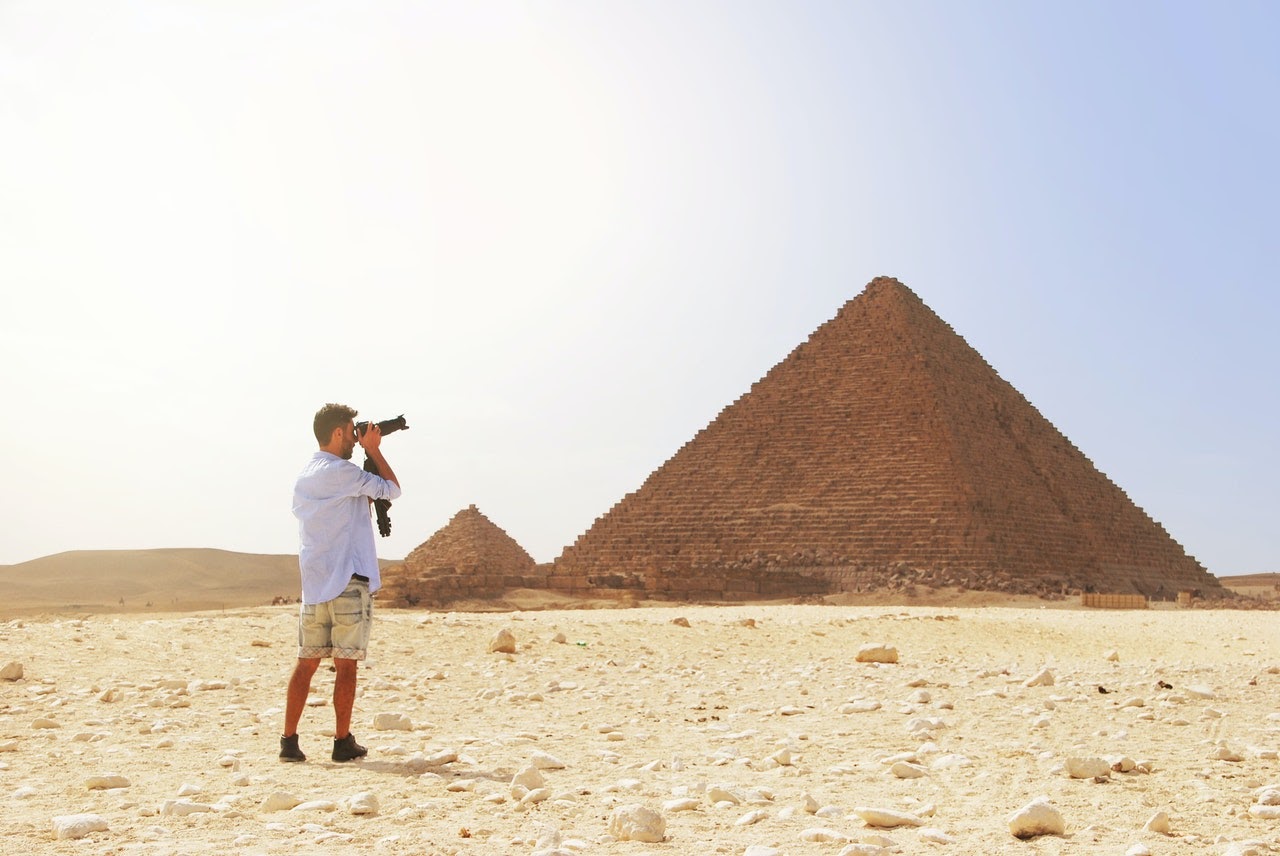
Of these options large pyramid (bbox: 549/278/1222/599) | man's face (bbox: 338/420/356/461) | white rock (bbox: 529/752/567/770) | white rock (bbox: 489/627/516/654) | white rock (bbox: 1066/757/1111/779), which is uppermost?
large pyramid (bbox: 549/278/1222/599)

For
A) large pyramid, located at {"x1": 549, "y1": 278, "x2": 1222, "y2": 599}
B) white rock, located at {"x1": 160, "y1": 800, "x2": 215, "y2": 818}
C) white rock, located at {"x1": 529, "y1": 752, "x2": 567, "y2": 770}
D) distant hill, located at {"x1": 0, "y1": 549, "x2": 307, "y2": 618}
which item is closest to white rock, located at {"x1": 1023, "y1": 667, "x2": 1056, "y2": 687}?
white rock, located at {"x1": 529, "y1": 752, "x2": 567, "y2": 770}

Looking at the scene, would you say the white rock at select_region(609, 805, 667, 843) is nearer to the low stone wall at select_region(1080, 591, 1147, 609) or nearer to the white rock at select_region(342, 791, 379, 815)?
the white rock at select_region(342, 791, 379, 815)

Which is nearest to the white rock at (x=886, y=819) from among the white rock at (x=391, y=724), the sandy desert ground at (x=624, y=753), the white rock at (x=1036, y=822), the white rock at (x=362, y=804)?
the sandy desert ground at (x=624, y=753)

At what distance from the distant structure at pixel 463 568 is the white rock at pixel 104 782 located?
30.4 metres

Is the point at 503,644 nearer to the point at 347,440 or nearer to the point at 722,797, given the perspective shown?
the point at 347,440

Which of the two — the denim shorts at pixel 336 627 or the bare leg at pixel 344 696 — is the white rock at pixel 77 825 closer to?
the bare leg at pixel 344 696

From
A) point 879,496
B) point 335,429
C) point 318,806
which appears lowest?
point 318,806

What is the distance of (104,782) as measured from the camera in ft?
13.6

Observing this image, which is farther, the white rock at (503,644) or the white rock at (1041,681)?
the white rock at (503,644)

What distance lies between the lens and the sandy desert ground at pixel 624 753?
3.48 metres

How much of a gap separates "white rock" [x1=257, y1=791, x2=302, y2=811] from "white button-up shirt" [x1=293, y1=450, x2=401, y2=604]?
3.88 feet

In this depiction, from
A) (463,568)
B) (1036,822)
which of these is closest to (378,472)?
(1036,822)

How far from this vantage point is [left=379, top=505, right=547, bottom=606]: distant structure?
115 feet

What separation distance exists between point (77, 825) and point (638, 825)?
1.69 metres
